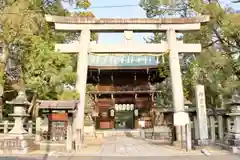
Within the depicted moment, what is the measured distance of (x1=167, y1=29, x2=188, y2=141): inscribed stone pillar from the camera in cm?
1624

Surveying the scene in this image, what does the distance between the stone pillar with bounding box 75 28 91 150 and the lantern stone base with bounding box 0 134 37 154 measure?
246 centimetres

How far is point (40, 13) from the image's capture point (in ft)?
67.3

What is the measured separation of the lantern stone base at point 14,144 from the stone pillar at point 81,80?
2.46m

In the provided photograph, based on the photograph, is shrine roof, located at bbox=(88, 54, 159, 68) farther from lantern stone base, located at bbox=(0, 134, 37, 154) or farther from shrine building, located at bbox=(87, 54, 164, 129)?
lantern stone base, located at bbox=(0, 134, 37, 154)

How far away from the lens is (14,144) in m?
14.5

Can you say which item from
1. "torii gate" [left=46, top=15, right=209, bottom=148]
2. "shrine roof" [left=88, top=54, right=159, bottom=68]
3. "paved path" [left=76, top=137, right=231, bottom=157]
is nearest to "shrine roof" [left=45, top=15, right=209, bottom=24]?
"torii gate" [left=46, top=15, right=209, bottom=148]

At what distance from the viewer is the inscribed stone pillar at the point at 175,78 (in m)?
16.2

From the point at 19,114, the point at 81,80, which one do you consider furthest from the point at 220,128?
the point at 19,114

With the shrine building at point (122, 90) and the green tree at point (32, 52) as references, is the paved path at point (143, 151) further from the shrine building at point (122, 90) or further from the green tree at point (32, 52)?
the shrine building at point (122, 90)

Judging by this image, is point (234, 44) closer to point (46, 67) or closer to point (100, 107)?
point (46, 67)

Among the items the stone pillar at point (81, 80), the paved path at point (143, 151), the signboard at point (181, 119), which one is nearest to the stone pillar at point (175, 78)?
the signboard at point (181, 119)

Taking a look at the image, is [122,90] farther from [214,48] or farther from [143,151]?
[143,151]

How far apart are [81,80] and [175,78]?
492 cm

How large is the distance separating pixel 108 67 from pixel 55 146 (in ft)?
60.3
